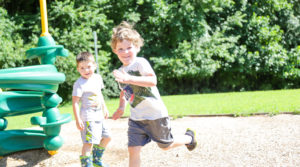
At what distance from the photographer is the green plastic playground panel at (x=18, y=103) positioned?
13.1 ft

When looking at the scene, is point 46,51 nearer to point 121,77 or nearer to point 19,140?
point 19,140

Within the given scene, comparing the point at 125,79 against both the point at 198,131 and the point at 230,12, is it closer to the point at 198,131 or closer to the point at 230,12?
the point at 198,131

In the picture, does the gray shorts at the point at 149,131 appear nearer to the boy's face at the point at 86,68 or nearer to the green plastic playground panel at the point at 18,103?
the boy's face at the point at 86,68

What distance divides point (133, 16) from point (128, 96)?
11605 mm

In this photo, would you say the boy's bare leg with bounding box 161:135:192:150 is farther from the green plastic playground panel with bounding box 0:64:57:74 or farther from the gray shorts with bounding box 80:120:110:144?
the green plastic playground panel with bounding box 0:64:57:74

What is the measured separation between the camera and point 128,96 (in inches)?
115

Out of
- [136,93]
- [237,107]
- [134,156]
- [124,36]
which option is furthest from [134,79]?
[237,107]

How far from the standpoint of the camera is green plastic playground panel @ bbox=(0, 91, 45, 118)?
3.98m

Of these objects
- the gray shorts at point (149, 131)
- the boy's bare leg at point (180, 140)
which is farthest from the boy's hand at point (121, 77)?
the boy's bare leg at point (180, 140)

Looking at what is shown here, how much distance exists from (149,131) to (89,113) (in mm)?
805

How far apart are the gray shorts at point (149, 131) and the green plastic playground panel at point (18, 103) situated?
190cm

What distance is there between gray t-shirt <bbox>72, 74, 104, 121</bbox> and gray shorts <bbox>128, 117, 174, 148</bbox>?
618 millimetres

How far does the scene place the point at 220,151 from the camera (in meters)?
3.82

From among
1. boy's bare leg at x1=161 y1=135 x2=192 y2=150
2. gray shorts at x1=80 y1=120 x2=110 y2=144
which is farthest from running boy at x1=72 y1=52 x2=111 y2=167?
boy's bare leg at x1=161 y1=135 x2=192 y2=150
